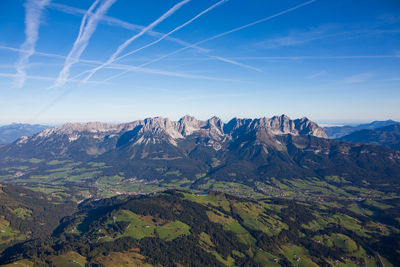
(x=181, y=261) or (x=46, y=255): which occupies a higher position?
(x=46, y=255)

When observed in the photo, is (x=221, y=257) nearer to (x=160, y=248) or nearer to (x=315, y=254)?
(x=160, y=248)

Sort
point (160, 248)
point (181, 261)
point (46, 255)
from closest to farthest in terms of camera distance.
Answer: point (46, 255)
point (181, 261)
point (160, 248)

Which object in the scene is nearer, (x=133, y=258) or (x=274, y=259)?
(x=133, y=258)

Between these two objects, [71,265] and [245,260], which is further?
[245,260]

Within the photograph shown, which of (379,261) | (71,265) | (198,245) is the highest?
(71,265)

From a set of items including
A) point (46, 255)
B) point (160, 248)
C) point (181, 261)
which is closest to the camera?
point (46, 255)

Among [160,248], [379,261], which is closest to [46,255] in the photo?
[160,248]

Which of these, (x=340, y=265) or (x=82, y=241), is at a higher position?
(x=82, y=241)

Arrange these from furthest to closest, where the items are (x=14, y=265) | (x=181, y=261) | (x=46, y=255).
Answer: (x=181, y=261) < (x=46, y=255) < (x=14, y=265)

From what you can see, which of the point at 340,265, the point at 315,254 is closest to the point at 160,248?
the point at 315,254

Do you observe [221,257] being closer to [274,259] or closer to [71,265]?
[274,259]
